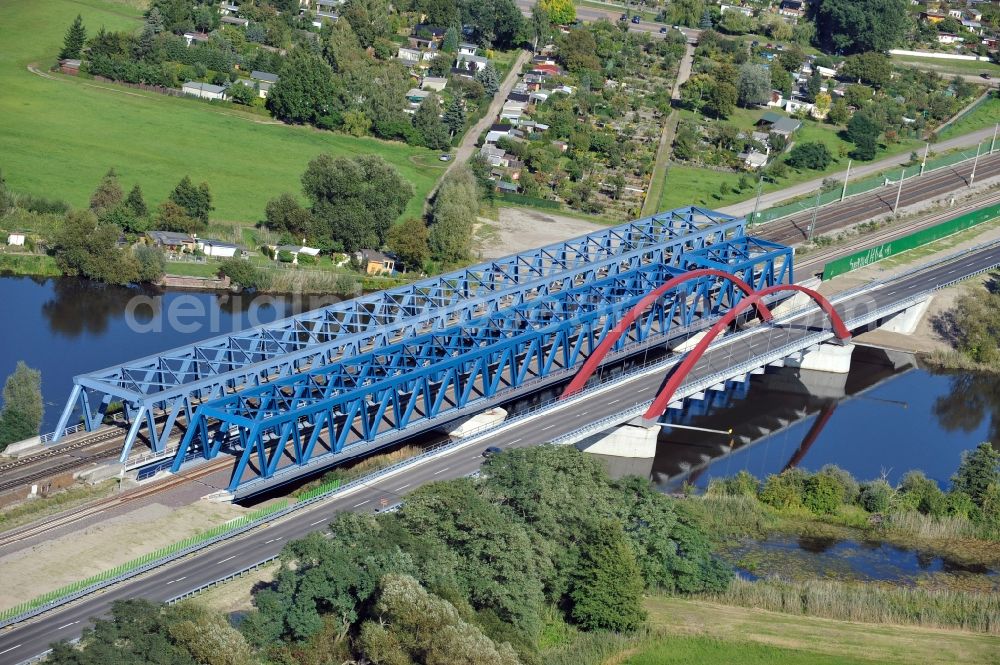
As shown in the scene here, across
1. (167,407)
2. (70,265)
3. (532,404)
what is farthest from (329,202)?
(167,407)

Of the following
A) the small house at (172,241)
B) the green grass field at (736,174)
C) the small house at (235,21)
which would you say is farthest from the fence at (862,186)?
the small house at (235,21)

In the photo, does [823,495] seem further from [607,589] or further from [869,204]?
[869,204]

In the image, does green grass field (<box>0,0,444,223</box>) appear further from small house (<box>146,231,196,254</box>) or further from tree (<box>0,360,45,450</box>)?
tree (<box>0,360,45,450</box>)

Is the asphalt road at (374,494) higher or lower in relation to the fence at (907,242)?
lower

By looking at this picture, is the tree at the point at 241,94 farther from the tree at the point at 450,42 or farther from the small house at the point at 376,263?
the small house at the point at 376,263

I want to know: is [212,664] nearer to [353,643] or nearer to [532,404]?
[353,643]

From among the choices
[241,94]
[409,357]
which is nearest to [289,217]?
[241,94]

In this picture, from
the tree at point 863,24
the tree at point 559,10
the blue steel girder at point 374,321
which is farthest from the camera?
the tree at point 863,24
